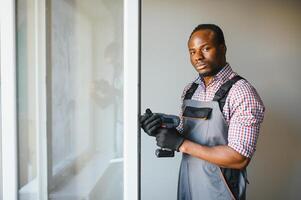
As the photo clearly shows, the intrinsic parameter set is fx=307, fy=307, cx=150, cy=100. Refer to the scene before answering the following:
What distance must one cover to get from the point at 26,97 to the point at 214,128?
808mm

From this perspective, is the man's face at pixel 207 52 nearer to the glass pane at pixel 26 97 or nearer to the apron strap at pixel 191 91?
the apron strap at pixel 191 91

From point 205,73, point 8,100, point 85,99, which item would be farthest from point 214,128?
point 8,100

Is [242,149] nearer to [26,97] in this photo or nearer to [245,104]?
[245,104]

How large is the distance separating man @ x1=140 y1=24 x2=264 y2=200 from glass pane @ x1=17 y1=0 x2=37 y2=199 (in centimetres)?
49

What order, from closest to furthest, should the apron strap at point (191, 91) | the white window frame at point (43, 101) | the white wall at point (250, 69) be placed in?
the white window frame at point (43, 101) → the apron strap at point (191, 91) → the white wall at point (250, 69)

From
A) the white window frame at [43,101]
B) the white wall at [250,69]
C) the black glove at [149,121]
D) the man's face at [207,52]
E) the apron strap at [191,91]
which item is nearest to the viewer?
the white window frame at [43,101]

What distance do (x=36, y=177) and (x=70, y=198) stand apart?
0.18 metres

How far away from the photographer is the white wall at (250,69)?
2.13 meters

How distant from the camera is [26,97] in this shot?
4.22 ft

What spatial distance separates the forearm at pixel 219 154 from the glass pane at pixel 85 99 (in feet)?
0.99

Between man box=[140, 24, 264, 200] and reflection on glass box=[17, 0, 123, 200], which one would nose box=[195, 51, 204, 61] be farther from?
reflection on glass box=[17, 0, 123, 200]

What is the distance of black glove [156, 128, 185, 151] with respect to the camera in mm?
1300

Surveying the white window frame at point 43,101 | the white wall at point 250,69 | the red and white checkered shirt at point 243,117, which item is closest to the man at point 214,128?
the red and white checkered shirt at point 243,117

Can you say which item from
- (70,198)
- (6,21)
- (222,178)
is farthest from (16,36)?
(222,178)
